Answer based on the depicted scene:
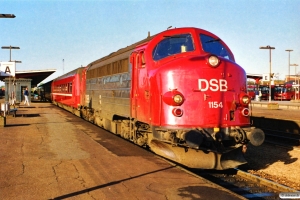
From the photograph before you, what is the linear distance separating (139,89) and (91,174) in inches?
135

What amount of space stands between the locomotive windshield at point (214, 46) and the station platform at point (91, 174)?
3454 mm

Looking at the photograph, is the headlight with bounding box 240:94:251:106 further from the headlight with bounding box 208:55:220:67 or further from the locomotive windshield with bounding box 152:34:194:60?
the locomotive windshield with bounding box 152:34:194:60

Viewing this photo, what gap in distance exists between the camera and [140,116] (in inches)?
403

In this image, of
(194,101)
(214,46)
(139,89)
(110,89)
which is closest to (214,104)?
(194,101)

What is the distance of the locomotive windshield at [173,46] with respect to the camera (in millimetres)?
9484

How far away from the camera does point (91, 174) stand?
7.83m

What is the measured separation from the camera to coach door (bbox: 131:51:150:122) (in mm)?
9742

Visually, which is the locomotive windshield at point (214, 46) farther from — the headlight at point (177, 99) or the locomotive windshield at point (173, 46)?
the headlight at point (177, 99)

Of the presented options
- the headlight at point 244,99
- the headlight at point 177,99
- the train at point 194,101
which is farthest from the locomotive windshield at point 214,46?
the headlight at point 177,99

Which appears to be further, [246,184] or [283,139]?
[283,139]

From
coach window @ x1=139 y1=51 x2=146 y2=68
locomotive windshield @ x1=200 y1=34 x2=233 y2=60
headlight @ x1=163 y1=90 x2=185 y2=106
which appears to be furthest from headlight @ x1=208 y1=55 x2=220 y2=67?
coach window @ x1=139 y1=51 x2=146 y2=68

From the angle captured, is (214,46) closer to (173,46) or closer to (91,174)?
(173,46)

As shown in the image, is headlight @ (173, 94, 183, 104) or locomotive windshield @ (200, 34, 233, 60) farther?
locomotive windshield @ (200, 34, 233, 60)

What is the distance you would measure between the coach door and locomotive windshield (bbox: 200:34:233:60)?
1.85m
